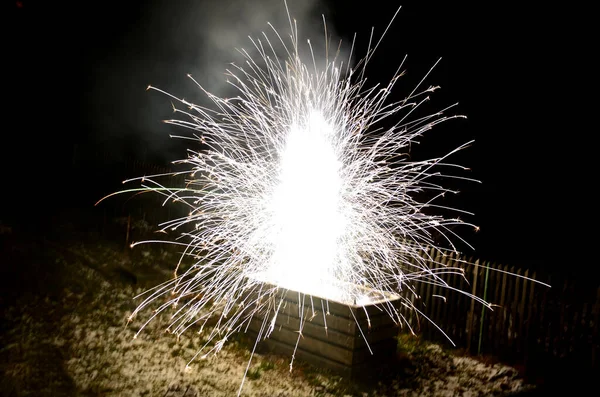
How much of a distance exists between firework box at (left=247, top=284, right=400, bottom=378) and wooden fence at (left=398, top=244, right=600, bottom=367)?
125 cm

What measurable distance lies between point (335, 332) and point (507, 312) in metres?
2.78

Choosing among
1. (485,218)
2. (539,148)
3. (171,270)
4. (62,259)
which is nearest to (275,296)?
(171,270)

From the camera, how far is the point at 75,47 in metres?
14.8

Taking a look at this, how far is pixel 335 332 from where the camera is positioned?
16.6 feet

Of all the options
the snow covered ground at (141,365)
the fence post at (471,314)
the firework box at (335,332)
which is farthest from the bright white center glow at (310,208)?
the fence post at (471,314)

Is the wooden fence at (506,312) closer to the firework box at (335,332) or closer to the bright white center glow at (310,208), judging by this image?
the firework box at (335,332)

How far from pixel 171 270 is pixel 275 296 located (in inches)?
145

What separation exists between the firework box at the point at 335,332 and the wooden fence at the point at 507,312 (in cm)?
125

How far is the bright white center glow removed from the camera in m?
5.76

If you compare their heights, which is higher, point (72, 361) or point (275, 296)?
point (275, 296)

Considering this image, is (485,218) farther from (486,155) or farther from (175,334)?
(175,334)

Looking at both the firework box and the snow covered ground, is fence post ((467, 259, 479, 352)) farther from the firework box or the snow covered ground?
the firework box

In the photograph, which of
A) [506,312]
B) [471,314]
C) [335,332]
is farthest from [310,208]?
[506,312]

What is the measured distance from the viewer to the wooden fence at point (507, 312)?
561 cm
